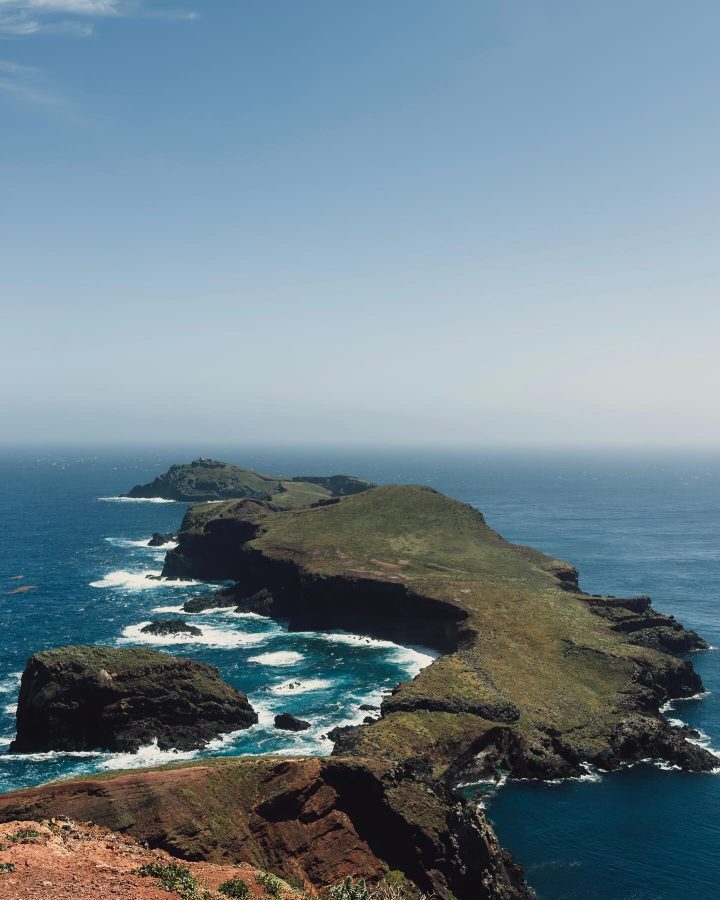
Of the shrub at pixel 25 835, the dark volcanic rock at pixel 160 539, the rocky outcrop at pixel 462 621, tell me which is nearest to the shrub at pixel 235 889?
the shrub at pixel 25 835

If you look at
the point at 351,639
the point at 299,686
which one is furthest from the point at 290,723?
the point at 351,639

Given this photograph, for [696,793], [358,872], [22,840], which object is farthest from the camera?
[696,793]

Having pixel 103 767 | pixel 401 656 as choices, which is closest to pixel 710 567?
pixel 401 656

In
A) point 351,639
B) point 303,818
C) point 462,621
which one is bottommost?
point 351,639

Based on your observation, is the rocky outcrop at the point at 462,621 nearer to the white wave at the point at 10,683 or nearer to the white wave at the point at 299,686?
the white wave at the point at 299,686

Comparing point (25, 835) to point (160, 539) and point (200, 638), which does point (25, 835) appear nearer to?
point (200, 638)

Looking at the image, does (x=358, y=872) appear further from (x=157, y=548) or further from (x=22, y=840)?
(x=157, y=548)
